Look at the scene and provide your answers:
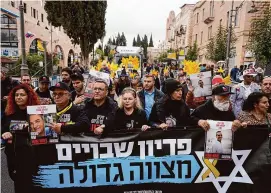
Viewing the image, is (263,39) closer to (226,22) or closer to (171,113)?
(171,113)

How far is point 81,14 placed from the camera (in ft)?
81.6

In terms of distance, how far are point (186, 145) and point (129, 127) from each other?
0.80 m

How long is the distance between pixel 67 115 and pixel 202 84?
2.43 m

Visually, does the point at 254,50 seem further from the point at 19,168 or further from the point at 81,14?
the point at 81,14

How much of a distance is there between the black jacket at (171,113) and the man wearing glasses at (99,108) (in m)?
0.63

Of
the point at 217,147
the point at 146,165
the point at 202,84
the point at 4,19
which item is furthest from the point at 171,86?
the point at 4,19

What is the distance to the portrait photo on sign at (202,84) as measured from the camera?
15.4 feet

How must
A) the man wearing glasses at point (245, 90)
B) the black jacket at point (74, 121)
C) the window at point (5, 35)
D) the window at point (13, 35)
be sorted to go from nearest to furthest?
the black jacket at point (74, 121) → the man wearing glasses at point (245, 90) → the window at point (5, 35) → the window at point (13, 35)

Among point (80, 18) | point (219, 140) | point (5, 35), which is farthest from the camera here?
point (5, 35)

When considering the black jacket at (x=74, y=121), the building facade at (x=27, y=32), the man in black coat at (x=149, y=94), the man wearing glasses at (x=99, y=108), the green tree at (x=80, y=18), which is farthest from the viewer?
the building facade at (x=27, y=32)

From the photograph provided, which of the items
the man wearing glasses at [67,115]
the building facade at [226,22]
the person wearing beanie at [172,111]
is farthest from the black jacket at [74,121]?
the building facade at [226,22]

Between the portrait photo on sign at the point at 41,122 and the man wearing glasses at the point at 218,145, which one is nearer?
the portrait photo on sign at the point at 41,122

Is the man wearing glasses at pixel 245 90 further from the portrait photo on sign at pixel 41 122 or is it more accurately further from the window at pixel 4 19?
the window at pixel 4 19

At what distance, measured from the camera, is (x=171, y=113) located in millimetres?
3926
